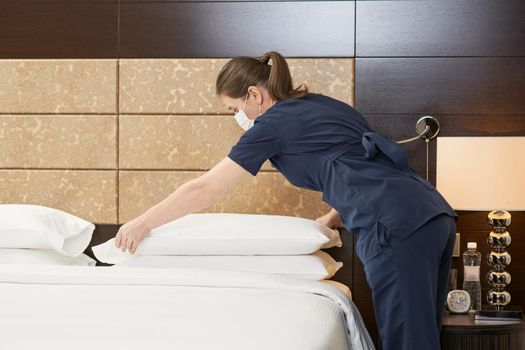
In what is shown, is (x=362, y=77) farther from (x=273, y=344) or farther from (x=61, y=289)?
(x=273, y=344)

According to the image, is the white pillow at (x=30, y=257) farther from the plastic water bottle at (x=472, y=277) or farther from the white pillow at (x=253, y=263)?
the plastic water bottle at (x=472, y=277)

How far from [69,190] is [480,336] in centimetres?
180

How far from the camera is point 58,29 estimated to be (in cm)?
349

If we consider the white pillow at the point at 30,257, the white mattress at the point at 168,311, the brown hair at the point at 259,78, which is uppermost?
the brown hair at the point at 259,78

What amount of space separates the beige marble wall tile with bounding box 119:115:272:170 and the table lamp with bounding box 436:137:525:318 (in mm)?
773

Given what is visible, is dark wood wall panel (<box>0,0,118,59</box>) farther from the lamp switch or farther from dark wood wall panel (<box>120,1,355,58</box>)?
the lamp switch

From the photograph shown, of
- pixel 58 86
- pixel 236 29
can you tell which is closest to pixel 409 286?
pixel 236 29

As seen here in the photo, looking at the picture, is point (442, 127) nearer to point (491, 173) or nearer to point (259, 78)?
point (491, 173)

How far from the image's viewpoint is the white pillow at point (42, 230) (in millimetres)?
2992

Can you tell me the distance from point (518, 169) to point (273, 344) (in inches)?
64.0

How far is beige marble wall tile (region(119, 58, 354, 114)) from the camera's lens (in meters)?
3.35

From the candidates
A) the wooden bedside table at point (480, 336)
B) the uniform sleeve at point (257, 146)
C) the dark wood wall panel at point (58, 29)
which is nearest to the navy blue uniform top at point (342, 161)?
the uniform sleeve at point (257, 146)

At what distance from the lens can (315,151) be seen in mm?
2477

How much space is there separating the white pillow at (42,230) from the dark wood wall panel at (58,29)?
727 mm
